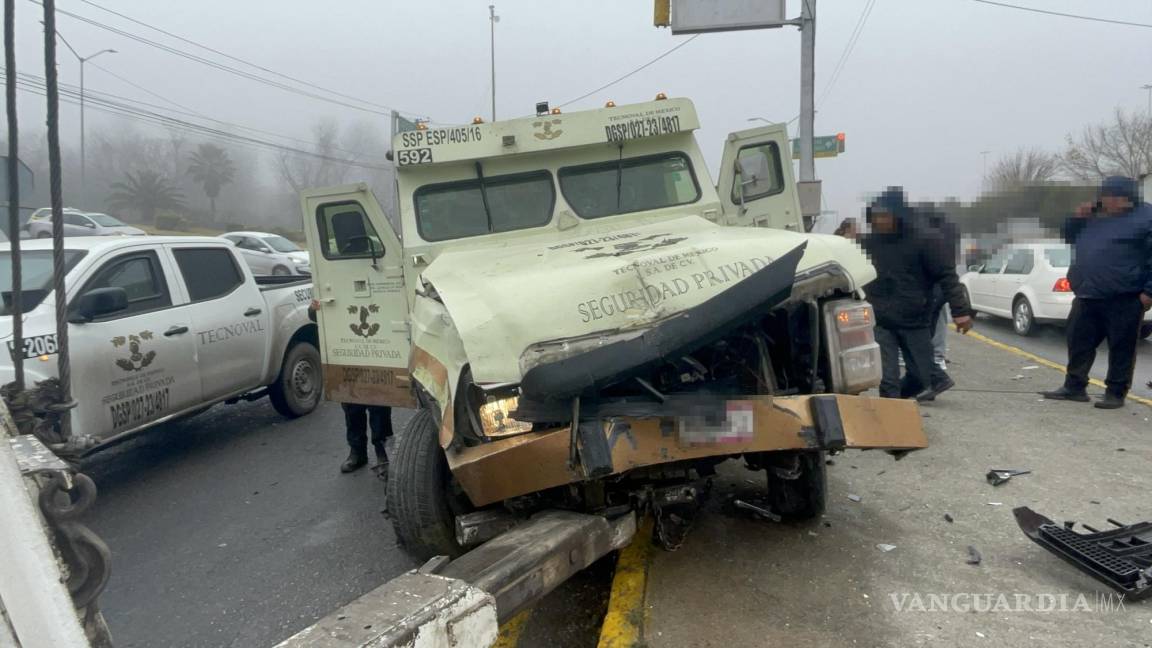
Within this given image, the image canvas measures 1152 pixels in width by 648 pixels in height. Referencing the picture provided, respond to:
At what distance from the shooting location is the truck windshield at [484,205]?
495cm

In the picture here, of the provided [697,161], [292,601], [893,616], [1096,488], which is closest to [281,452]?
[292,601]

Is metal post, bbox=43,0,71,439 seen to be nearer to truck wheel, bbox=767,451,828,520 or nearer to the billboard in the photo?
truck wheel, bbox=767,451,828,520

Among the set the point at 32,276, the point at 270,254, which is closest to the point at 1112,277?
the point at 32,276

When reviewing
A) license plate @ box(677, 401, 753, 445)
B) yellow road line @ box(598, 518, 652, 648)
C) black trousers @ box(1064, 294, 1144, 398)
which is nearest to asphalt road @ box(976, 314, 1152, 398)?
black trousers @ box(1064, 294, 1144, 398)

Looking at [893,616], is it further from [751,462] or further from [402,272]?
[402,272]

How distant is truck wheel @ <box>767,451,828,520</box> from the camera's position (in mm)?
3689

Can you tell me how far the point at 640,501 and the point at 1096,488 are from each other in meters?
3.07

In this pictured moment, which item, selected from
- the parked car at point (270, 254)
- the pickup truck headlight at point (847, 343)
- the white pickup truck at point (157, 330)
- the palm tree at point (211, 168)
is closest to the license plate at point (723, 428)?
the pickup truck headlight at point (847, 343)

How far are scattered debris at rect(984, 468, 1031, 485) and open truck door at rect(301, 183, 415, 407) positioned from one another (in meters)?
3.76

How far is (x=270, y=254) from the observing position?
67.8 ft

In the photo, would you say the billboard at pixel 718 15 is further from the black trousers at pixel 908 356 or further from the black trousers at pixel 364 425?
the black trousers at pixel 364 425

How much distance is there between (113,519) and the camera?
5.07m

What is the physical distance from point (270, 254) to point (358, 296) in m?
16.9

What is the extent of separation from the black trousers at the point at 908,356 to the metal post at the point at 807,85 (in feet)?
26.4
